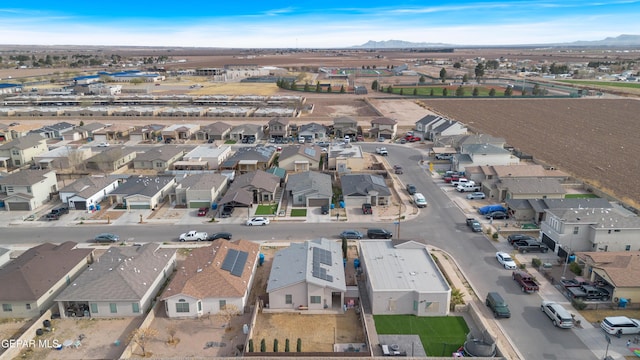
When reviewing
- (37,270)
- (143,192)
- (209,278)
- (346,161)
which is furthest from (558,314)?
(143,192)

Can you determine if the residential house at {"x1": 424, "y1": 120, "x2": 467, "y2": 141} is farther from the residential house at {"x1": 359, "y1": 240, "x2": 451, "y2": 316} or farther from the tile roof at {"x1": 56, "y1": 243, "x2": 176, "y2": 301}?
the tile roof at {"x1": 56, "y1": 243, "x2": 176, "y2": 301}

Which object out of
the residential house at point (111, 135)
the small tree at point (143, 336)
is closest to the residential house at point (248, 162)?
the residential house at point (111, 135)

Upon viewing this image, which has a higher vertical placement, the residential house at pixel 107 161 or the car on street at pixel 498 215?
the residential house at pixel 107 161

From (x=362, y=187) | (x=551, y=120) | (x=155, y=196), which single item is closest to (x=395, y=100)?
(x=551, y=120)

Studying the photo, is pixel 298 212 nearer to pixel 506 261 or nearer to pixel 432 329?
pixel 506 261

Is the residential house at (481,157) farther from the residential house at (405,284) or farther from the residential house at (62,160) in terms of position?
the residential house at (62,160)

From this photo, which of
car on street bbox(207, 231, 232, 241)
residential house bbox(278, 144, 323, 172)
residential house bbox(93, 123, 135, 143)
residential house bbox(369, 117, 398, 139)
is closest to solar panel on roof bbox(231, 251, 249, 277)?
car on street bbox(207, 231, 232, 241)
